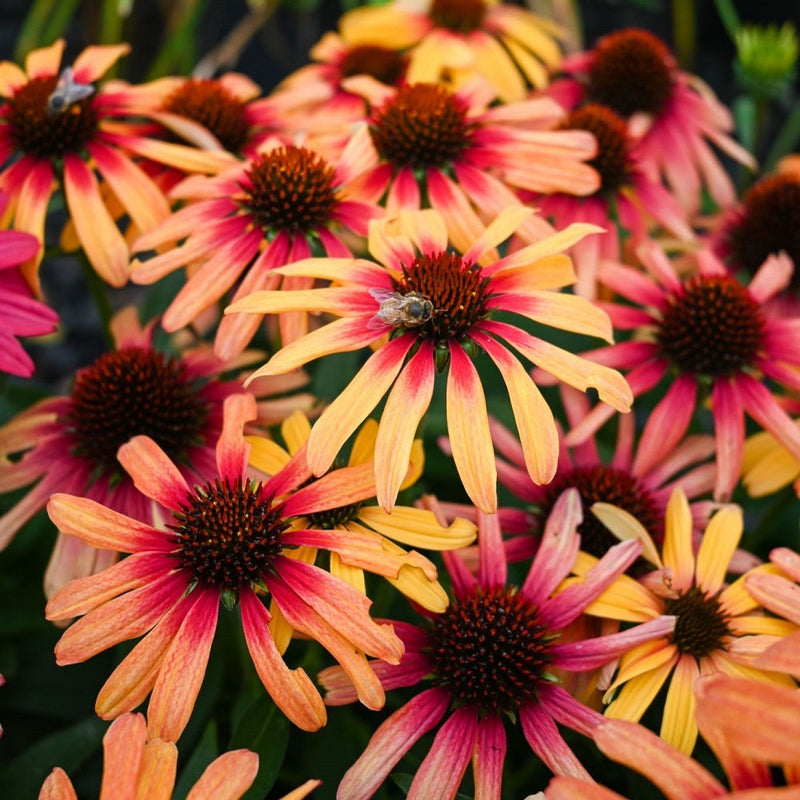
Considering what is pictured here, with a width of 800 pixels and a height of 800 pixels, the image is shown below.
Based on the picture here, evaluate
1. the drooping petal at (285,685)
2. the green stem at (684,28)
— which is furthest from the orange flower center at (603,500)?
the green stem at (684,28)

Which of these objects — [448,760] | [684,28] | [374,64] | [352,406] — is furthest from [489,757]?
[684,28]

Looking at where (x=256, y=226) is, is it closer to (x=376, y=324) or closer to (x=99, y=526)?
(x=376, y=324)

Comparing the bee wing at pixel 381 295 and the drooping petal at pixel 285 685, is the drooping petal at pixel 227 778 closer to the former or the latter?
the drooping petal at pixel 285 685

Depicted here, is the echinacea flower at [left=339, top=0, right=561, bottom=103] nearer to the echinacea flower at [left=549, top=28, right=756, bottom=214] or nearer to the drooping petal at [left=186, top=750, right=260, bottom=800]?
the echinacea flower at [left=549, top=28, right=756, bottom=214]

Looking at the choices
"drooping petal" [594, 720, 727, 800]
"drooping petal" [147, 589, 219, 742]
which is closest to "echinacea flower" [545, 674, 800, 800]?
"drooping petal" [594, 720, 727, 800]

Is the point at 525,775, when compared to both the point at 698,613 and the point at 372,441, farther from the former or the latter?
the point at 372,441
